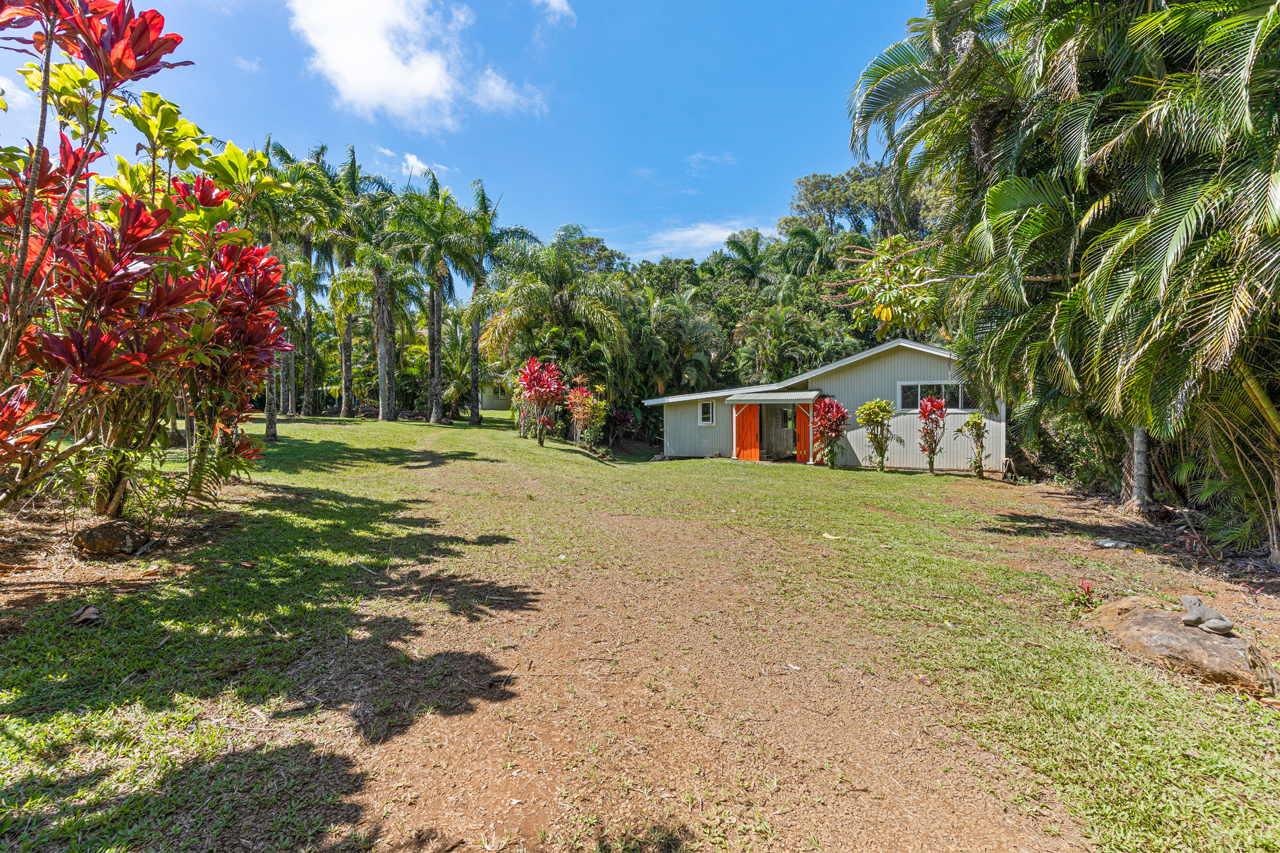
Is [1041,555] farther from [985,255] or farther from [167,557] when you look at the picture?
[167,557]

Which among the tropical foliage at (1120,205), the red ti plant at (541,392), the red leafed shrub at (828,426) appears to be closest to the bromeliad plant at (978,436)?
the red leafed shrub at (828,426)

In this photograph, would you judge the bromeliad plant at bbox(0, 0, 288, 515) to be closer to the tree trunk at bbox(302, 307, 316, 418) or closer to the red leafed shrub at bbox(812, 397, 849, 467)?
the red leafed shrub at bbox(812, 397, 849, 467)

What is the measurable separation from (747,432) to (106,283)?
56.6 ft

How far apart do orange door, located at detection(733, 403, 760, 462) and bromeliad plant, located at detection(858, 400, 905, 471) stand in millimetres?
3932

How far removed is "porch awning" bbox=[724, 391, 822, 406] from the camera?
16.4 metres

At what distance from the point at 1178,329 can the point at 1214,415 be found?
5.97 ft

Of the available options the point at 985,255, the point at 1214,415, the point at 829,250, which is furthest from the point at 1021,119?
the point at 829,250

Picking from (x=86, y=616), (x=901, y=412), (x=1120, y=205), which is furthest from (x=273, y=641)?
(x=901, y=412)

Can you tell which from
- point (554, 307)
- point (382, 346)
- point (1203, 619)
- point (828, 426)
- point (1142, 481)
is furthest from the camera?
point (382, 346)

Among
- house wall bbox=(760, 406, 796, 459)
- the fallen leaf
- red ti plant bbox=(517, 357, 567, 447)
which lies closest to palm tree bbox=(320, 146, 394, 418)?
red ti plant bbox=(517, 357, 567, 447)

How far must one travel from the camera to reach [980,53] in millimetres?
6781

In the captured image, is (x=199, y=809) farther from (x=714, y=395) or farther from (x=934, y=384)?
(x=714, y=395)

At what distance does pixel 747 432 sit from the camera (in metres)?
18.6

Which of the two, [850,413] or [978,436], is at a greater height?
[850,413]
